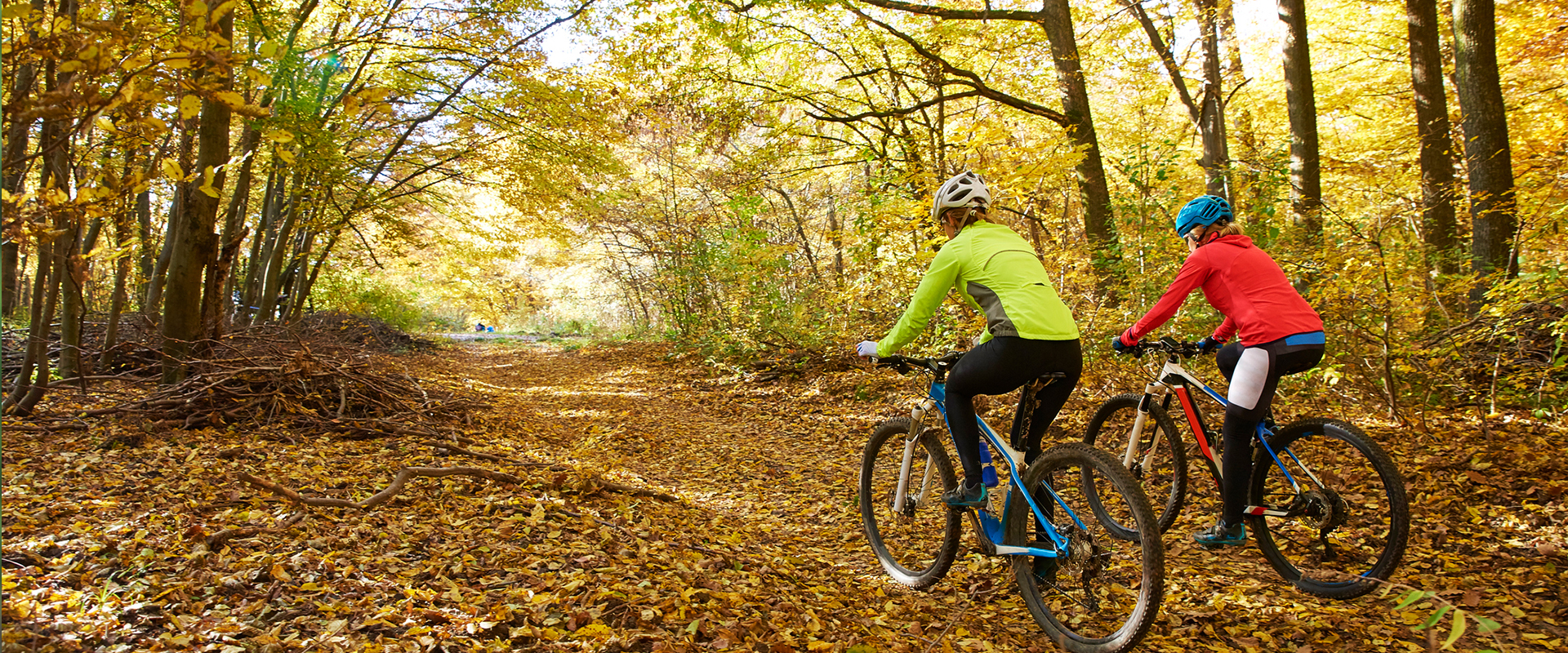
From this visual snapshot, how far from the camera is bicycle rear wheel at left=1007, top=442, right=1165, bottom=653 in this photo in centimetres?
282

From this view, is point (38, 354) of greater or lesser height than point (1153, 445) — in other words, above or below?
above

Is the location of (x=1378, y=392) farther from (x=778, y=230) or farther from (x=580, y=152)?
(x=778, y=230)

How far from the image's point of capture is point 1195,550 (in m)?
4.16

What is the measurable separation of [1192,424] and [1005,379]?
55.5 inches

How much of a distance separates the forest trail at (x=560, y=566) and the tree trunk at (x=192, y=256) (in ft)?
5.13

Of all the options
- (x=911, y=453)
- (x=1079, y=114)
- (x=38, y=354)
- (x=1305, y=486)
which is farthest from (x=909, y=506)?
(x=1079, y=114)

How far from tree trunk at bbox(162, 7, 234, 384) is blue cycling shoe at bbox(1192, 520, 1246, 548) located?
7.51 meters

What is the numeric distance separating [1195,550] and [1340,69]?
470 inches

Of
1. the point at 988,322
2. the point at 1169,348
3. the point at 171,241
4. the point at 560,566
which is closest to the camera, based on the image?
the point at 988,322

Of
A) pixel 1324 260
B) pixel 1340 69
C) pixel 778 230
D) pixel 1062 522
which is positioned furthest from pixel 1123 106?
pixel 1062 522

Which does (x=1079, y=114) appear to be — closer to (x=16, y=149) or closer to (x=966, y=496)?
(x=966, y=496)

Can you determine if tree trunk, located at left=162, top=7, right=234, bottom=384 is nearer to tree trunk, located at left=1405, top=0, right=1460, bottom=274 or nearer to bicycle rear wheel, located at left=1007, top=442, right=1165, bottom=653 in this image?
bicycle rear wheel, located at left=1007, top=442, right=1165, bottom=653

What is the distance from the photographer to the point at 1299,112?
305 inches

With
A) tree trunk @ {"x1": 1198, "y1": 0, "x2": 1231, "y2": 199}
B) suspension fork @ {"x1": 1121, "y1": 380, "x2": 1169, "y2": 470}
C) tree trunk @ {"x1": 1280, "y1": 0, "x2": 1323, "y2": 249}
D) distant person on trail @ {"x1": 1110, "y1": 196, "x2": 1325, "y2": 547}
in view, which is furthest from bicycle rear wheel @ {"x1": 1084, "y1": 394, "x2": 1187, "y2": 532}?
tree trunk @ {"x1": 1198, "y1": 0, "x2": 1231, "y2": 199}
